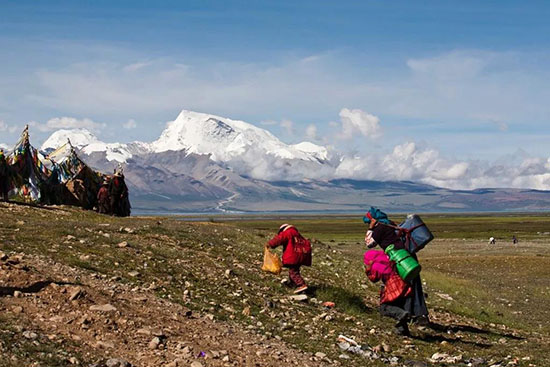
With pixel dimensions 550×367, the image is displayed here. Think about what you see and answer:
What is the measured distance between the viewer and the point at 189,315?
50.2 feet

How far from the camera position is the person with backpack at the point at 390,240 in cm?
1714

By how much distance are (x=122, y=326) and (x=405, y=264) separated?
7.29 meters

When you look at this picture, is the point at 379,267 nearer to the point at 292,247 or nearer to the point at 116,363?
the point at 292,247

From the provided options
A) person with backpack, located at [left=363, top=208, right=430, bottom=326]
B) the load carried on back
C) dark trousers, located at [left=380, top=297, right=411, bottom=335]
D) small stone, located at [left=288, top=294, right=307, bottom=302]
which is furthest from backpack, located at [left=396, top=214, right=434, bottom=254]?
small stone, located at [left=288, top=294, right=307, bottom=302]

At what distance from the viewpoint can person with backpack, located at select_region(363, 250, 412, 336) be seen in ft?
55.2

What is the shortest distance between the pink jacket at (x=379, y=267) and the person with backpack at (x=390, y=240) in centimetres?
28

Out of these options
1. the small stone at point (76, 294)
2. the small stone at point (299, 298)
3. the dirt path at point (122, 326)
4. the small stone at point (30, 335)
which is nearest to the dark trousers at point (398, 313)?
the small stone at point (299, 298)

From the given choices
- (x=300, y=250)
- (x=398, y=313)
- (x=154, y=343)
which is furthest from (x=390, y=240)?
(x=154, y=343)

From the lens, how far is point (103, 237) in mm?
23172

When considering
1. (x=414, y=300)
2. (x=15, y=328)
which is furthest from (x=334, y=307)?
(x=15, y=328)

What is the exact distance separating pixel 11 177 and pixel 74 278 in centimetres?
3637

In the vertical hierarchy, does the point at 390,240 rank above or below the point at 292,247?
above

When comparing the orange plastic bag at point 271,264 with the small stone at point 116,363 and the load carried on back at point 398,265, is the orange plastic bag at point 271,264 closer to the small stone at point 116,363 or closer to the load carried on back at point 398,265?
the load carried on back at point 398,265

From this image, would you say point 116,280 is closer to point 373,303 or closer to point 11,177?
point 373,303
